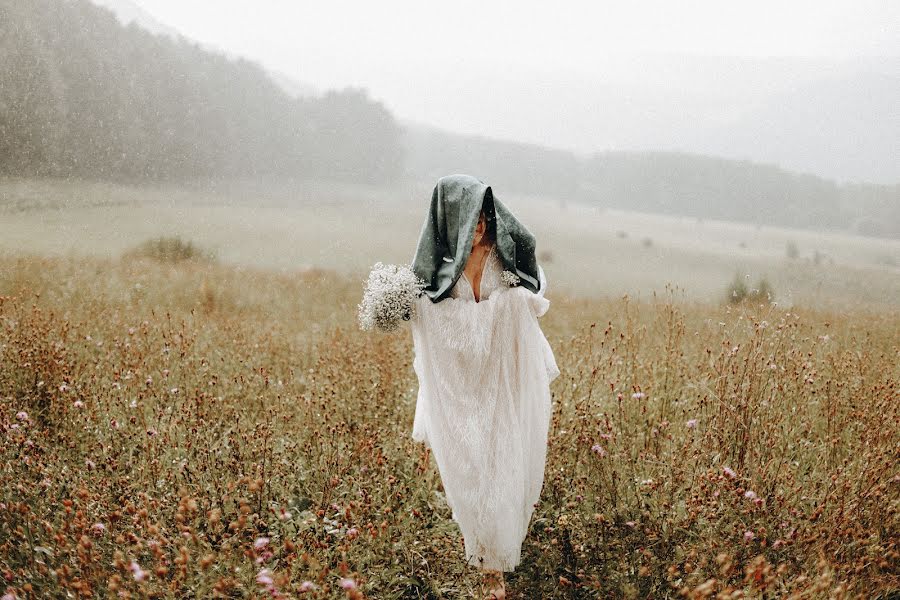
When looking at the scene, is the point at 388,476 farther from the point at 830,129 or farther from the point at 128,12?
the point at 830,129

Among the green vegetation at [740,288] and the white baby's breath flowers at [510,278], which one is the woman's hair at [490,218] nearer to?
the white baby's breath flowers at [510,278]

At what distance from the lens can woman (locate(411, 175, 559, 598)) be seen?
255 centimetres

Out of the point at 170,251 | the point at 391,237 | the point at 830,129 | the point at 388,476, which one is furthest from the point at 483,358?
the point at 830,129

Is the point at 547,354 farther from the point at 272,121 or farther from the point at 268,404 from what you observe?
the point at 272,121

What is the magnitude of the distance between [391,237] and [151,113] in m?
5.23

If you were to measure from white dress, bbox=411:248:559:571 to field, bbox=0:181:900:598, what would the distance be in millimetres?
254

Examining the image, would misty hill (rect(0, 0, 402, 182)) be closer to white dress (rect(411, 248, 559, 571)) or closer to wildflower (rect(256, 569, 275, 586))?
white dress (rect(411, 248, 559, 571))

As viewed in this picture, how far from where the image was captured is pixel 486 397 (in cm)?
262

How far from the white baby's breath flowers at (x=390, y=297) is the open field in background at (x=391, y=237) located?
5.59 meters

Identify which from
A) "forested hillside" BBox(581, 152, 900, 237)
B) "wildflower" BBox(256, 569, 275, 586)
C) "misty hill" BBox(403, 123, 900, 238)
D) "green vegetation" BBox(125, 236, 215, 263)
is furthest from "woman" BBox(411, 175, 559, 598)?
"forested hillside" BBox(581, 152, 900, 237)

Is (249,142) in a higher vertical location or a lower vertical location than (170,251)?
higher

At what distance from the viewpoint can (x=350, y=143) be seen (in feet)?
41.4

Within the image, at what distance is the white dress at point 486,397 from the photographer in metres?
2.56

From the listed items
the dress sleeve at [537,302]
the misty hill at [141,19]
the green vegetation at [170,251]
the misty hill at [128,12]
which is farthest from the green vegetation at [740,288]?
the misty hill at [128,12]
